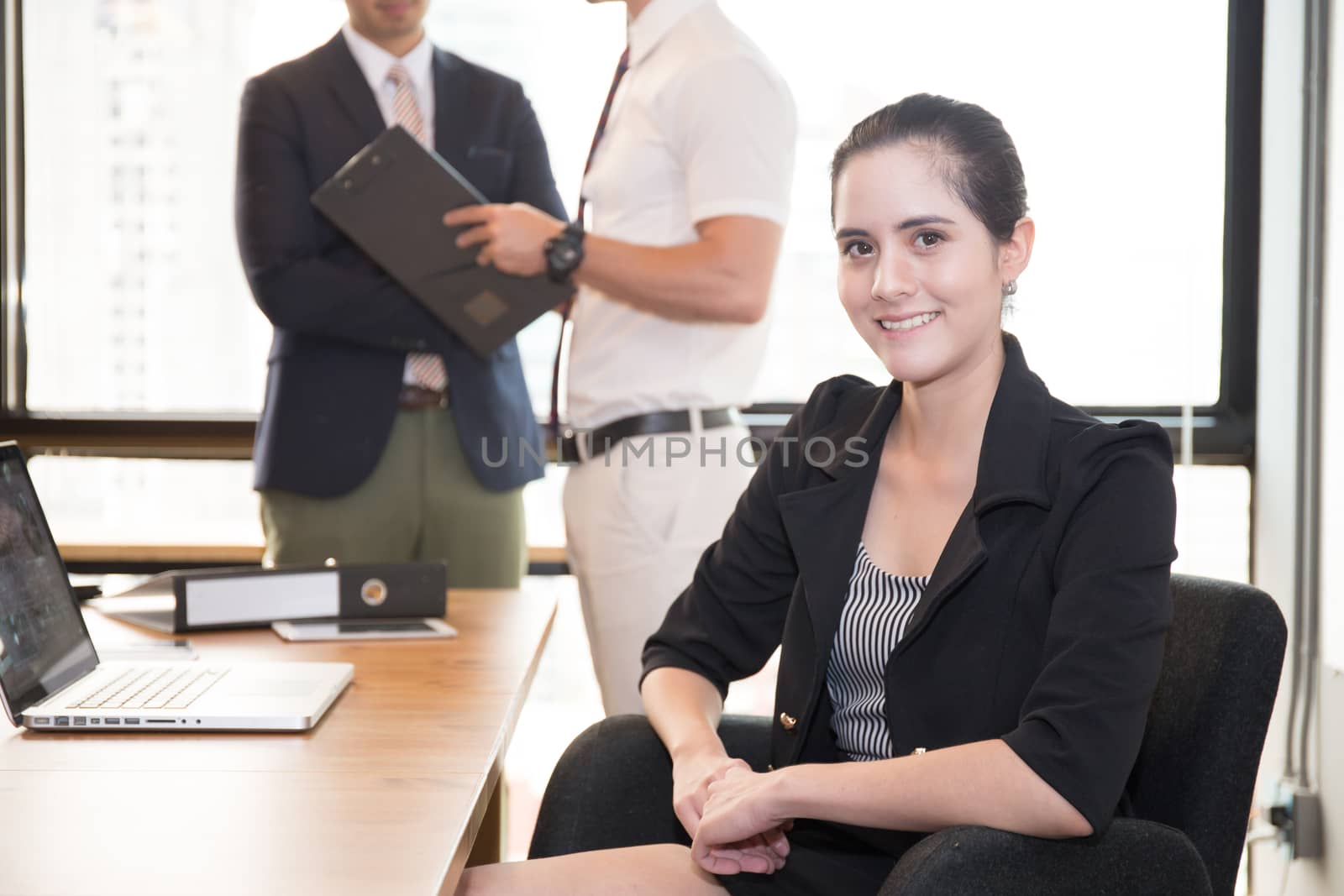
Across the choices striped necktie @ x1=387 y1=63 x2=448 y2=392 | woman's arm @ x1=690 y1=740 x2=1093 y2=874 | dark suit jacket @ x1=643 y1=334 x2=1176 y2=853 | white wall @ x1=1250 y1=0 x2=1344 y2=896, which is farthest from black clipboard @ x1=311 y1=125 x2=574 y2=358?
white wall @ x1=1250 y1=0 x2=1344 y2=896

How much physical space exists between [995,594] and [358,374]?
1382 millimetres

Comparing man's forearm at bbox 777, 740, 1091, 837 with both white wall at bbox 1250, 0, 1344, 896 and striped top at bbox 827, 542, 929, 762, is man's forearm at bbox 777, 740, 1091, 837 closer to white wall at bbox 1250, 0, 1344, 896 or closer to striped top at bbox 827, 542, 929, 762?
striped top at bbox 827, 542, 929, 762

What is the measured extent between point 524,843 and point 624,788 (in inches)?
70.7

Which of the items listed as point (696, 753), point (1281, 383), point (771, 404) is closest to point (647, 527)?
point (696, 753)

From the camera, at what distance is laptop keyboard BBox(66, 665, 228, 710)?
1.36 meters

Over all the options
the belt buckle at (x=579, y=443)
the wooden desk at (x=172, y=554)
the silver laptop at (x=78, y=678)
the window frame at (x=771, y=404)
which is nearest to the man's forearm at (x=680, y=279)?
the belt buckle at (x=579, y=443)

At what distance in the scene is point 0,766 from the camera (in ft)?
3.95

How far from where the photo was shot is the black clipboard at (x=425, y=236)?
218 cm

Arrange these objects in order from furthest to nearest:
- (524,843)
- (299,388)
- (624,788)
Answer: (524,843) → (299,388) → (624,788)

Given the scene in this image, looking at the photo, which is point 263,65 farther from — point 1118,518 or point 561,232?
point 1118,518

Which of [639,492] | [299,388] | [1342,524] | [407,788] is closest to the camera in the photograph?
[407,788]

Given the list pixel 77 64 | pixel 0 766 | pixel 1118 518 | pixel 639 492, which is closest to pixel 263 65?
pixel 77 64

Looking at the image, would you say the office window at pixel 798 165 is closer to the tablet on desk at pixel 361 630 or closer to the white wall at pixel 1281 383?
the white wall at pixel 1281 383

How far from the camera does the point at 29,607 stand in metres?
1.36
